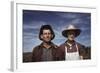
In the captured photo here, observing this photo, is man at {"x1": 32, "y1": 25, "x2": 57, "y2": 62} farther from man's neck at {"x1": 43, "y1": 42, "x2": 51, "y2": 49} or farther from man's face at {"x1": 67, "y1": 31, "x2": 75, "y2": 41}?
man's face at {"x1": 67, "y1": 31, "x2": 75, "y2": 41}

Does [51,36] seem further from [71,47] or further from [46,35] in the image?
[71,47]

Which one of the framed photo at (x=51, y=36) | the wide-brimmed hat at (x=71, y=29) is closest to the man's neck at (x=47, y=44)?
the framed photo at (x=51, y=36)

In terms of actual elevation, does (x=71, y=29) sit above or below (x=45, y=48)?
above

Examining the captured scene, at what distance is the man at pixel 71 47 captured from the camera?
1.46m

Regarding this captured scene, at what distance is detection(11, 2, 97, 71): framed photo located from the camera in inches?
52.8

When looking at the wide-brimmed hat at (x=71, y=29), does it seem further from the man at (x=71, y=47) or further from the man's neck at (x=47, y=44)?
the man's neck at (x=47, y=44)

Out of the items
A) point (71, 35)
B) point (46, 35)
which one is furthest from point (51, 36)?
point (71, 35)

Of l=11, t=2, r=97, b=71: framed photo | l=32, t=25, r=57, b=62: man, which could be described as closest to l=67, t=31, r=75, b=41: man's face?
l=11, t=2, r=97, b=71: framed photo

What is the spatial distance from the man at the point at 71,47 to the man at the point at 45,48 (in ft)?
0.18

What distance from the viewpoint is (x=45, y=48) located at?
1423 mm

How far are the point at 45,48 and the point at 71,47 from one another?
182 mm

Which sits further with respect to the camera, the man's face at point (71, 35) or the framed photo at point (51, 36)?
the man's face at point (71, 35)

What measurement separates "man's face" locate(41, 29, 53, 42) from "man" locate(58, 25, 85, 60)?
0.09m

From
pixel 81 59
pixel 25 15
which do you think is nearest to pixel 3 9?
pixel 25 15
